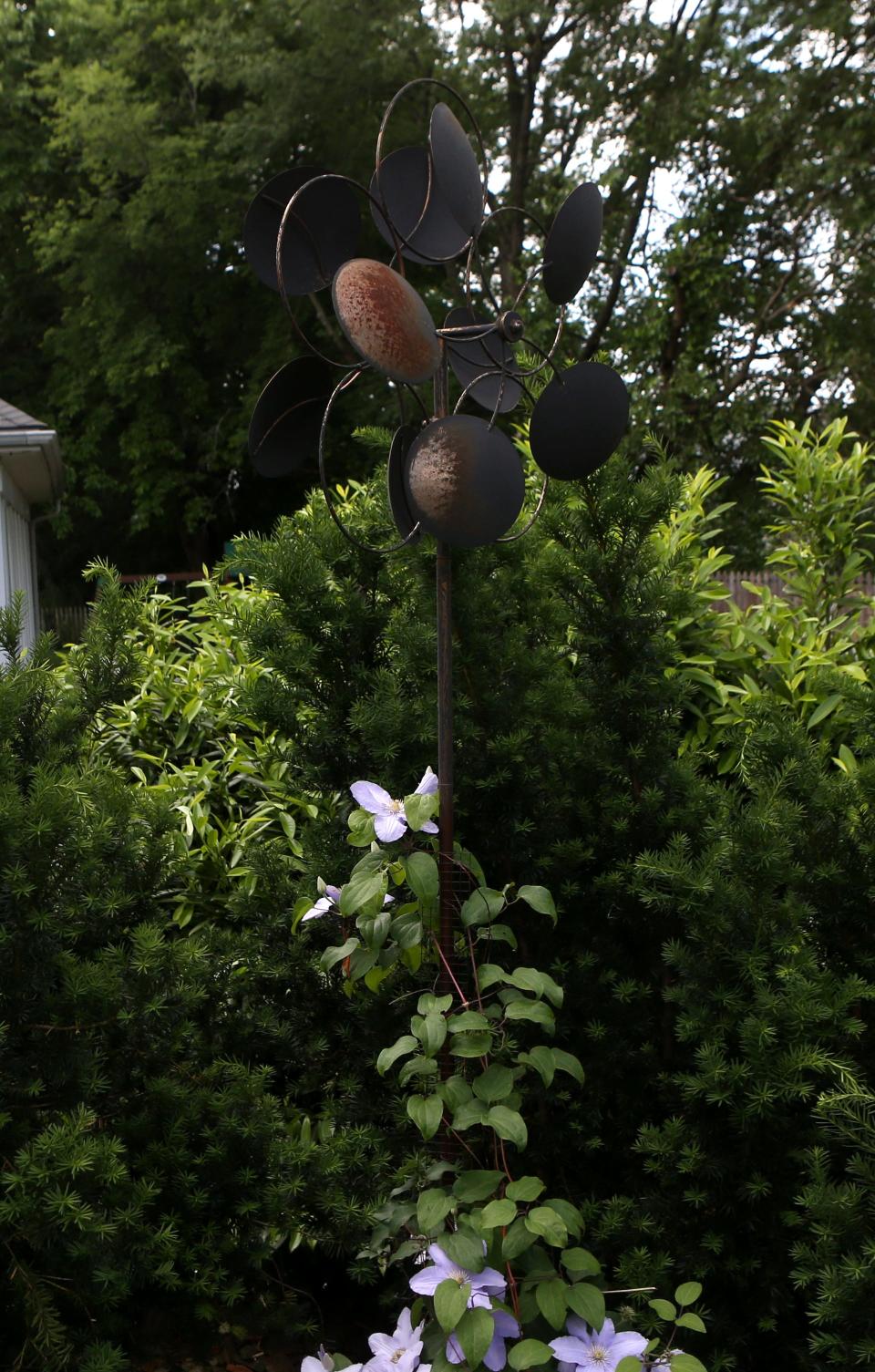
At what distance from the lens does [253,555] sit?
2.35 meters

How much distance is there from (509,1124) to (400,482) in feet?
3.55

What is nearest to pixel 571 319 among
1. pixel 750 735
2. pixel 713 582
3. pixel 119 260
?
pixel 119 260

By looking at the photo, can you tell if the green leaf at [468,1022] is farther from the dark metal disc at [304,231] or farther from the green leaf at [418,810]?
the dark metal disc at [304,231]

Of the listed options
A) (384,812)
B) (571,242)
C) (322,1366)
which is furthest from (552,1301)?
(571,242)

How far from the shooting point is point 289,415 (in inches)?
84.4

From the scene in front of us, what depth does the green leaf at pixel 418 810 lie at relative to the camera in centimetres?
173

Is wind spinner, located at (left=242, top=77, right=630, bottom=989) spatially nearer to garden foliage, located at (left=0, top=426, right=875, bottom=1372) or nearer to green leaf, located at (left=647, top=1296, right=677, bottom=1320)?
garden foliage, located at (left=0, top=426, right=875, bottom=1372)

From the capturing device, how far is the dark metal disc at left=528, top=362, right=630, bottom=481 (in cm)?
197

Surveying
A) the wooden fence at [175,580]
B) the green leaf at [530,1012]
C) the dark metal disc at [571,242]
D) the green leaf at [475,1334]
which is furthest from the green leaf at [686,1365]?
the wooden fence at [175,580]

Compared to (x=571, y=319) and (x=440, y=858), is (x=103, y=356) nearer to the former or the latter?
(x=571, y=319)

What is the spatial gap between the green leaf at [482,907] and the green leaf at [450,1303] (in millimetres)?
502

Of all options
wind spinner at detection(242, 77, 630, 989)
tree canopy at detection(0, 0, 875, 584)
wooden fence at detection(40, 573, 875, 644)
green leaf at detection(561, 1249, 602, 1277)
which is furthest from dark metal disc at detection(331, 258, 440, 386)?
tree canopy at detection(0, 0, 875, 584)

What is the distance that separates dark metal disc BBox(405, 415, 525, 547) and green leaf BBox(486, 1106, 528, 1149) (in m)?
0.82

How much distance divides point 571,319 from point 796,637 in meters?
14.8
